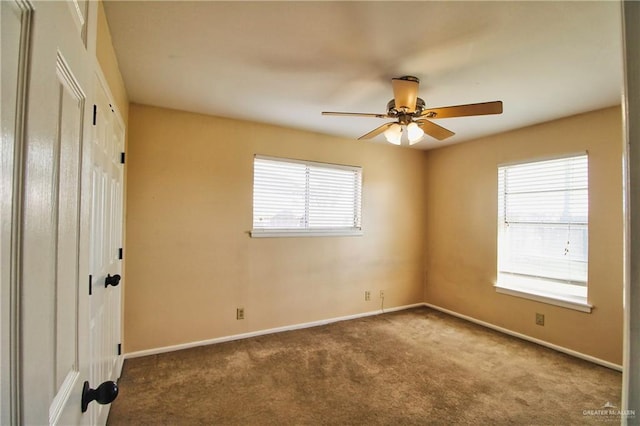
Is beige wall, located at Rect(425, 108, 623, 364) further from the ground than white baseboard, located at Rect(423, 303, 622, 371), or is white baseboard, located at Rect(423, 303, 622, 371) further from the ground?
beige wall, located at Rect(425, 108, 623, 364)

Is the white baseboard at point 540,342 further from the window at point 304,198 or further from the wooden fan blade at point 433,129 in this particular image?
the wooden fan blade at point 433,129

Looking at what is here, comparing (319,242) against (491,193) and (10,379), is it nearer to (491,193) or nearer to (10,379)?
(491,193)

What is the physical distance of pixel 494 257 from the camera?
12.7ft

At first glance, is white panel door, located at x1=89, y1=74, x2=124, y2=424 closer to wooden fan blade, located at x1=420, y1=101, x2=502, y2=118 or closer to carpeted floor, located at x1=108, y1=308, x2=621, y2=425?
carpeted floor, located at x1=108, y1=308, x2=621, y2=425

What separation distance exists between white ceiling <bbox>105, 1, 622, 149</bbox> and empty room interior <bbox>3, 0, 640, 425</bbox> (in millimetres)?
16

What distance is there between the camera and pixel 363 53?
202cm

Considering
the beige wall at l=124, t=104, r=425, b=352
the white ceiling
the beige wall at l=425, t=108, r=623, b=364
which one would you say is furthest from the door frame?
the beige wall at l=425, t=108, r=623, b=364

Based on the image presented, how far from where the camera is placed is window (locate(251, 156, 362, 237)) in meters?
3.59

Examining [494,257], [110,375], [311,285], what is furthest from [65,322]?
[494,257]

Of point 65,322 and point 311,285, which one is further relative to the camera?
point 311,285

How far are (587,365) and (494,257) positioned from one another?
4.43 ft

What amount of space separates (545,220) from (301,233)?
278 cm

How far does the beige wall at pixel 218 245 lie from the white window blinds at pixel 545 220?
5.35ft

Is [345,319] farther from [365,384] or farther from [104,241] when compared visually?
[104,241]
